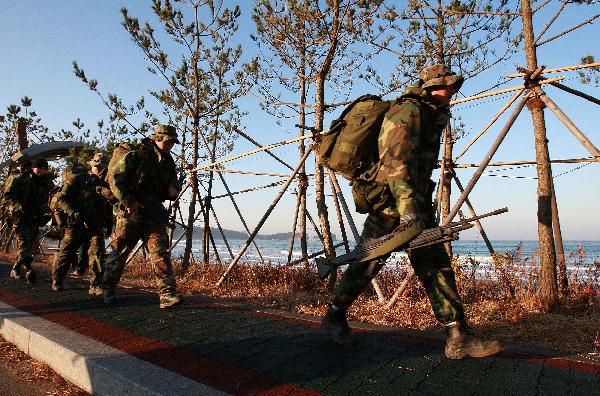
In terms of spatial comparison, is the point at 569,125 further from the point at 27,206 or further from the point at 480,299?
the point at 27,206

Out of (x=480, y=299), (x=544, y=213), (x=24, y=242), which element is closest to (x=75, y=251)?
(x=24, y=242)

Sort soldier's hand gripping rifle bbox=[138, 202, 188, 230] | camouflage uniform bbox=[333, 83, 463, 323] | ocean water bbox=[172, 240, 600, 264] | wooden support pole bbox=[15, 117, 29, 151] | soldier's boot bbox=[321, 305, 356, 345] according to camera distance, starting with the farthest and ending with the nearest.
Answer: wooden support pole bbox=[15, 117, 29, 151]
ocean water bbox=[172, 240, 600, 264]
soldier's hand gripping rifle bbox=[138, 202, 188, 230]
soldier's boot bbox=[321, 305, 356, 345]
camouflage uniform bbox=[333, 83, 463, 323]

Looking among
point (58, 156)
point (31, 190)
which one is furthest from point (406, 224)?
point (58, 156)

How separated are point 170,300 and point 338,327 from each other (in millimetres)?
2207

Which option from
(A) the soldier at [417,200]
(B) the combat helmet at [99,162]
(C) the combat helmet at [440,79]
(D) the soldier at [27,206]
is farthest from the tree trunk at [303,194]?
(D) the soldier at [27,206]

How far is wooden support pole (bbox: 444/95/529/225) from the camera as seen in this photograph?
432 cm

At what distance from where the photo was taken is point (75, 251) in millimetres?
6305

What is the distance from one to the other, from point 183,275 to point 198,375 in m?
5.88

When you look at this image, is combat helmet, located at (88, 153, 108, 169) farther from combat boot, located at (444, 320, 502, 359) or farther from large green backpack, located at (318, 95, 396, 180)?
combat boot, located at (444, 320, 502, 359)

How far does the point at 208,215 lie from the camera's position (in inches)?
382

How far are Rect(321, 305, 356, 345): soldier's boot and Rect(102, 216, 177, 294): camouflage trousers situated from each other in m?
2.17

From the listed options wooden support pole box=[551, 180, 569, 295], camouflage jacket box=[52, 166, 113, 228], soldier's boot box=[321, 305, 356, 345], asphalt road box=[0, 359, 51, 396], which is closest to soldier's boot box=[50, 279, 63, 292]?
camouflage jacket box=[52, 166, 113, 228]

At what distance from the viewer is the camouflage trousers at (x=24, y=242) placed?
23.3 feet

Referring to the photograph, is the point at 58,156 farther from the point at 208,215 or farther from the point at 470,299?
the point at 470,299
